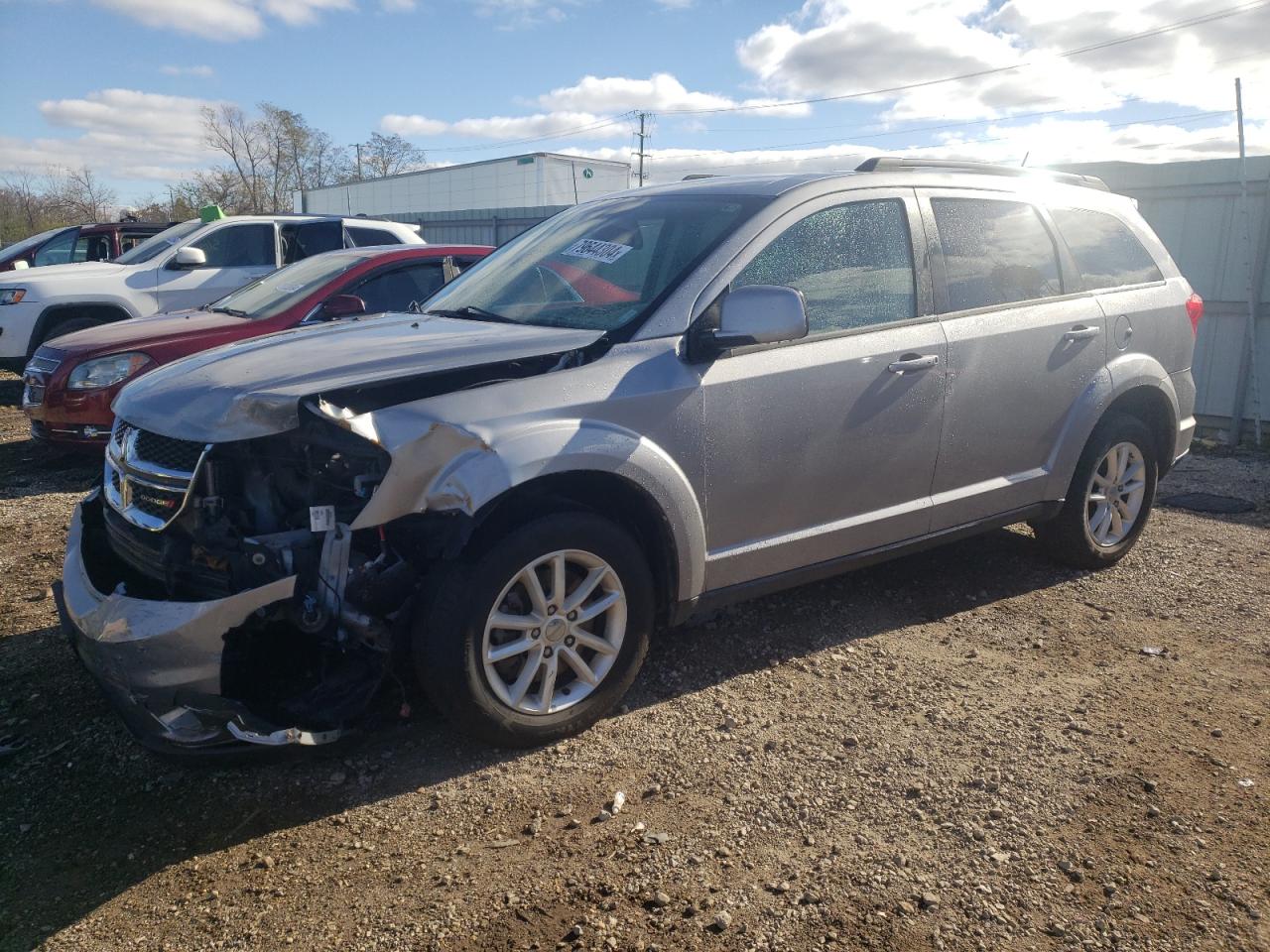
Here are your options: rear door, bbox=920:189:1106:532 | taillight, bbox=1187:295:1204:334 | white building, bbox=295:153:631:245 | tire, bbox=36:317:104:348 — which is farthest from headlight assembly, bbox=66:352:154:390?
white building, bbox=295:153:631:245

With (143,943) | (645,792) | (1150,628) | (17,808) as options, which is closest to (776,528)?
(645,792)

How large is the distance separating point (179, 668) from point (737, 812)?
65.4 inches

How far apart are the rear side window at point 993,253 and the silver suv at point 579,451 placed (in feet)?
0.05

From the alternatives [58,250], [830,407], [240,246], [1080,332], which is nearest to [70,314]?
[240,246]

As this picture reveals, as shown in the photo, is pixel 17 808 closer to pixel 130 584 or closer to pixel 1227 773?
pixel 130 584

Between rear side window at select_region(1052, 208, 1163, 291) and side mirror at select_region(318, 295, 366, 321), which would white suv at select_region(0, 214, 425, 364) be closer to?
side mirror at select_region(318, 295, 366, 321)

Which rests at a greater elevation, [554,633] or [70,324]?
[70,324]

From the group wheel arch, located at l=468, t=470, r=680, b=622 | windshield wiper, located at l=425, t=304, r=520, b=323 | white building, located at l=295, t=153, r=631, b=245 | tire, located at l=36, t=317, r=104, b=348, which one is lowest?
wheel arch, located at l=468, t=470, r=680, b=622

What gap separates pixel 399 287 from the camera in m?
7.14

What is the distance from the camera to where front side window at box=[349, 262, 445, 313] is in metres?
7.00

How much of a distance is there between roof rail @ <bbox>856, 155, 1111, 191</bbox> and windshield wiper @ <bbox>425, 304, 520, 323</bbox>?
1621mm

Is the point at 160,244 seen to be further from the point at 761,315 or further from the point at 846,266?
the point at 761,315

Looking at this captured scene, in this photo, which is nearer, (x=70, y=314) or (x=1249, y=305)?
(x=1249, y=305)

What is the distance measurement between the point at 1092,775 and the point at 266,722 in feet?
8.46
